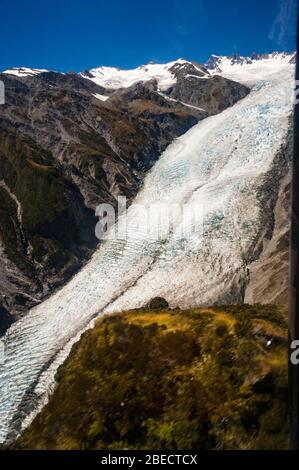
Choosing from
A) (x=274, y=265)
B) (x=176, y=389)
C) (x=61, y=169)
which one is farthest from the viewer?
(x=61, y=169)

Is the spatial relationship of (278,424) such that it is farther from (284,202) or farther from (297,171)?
(284,202)

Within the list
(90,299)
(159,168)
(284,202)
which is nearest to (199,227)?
(284,202)

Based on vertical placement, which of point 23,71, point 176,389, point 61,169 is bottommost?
point 176,389

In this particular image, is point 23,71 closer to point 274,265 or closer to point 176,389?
point 274,265

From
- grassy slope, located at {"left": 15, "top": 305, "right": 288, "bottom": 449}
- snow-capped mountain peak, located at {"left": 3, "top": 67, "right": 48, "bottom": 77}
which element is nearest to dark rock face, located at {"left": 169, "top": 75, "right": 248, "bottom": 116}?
snow-capped mountain peak, located at {"left": 3, "top": 67, "right": 48, "bottom": 77}

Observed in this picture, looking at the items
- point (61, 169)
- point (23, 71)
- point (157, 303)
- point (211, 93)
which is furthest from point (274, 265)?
point (23, 71)

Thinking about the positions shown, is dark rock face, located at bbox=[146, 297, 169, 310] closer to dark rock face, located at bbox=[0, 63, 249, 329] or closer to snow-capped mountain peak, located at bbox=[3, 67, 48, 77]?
dark rock face, located at bbox=[0, 63, 249, 329]
